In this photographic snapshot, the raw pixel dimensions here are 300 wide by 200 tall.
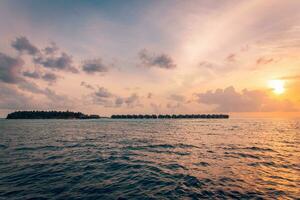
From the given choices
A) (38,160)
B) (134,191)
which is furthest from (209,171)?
(38,160)

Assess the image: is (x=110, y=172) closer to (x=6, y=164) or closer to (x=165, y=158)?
(x=165, y=158)

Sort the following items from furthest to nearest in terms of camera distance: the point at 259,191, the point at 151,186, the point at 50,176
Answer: the point at 50,176 < the point at 151,186 < the point at 259,191

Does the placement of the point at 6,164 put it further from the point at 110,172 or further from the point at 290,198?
the point at 290,198

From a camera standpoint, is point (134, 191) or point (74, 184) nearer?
point (134, 191)

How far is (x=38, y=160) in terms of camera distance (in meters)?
22.5

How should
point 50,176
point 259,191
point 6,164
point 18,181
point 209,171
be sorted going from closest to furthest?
point 259,191 < point 18,181 < point 50,176 < point 209,171 < point 6,164

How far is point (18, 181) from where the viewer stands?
586 inches

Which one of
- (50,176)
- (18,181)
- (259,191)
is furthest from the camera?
(50,176)

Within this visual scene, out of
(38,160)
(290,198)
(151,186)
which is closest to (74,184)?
(151,186)

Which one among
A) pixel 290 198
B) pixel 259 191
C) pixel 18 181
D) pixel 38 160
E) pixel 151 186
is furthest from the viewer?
pixel 38 160

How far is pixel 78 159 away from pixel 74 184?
31.4 feet

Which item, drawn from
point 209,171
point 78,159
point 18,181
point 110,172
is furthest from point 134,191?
point 78,159

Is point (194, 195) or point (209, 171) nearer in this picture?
point (194, 195)

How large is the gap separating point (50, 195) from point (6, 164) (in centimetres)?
1363
